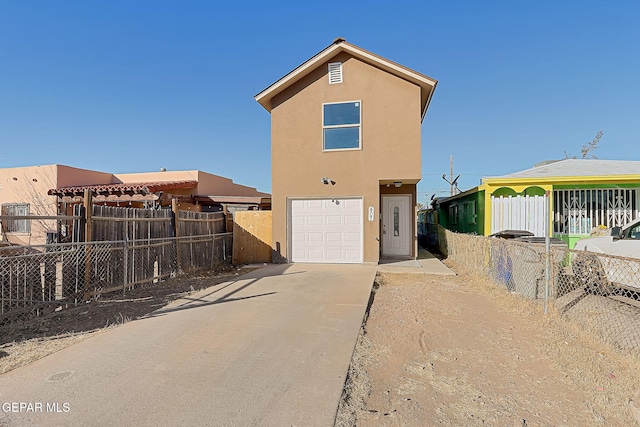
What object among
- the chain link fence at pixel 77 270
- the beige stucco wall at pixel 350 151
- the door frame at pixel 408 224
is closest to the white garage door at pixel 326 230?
the beige stucco wall at pixel 350 151

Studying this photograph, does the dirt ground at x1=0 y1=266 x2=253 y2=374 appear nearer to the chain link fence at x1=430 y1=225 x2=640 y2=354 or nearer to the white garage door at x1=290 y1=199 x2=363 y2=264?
the white garage door at x1=290 y1=199 x2=363 y2=264

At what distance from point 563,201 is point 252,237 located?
11.9 meters

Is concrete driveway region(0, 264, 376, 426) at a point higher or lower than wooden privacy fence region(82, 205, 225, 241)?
lower

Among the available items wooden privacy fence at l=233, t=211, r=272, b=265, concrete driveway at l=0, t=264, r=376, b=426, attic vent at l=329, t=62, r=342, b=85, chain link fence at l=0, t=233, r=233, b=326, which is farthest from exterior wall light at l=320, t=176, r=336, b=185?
concrete driveway at l=0, t=264, r=376, b=426

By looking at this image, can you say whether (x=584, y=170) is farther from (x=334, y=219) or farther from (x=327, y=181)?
(x=327, y=181)

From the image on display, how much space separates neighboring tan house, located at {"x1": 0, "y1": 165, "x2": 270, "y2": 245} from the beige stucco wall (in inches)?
145

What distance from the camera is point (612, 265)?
18.9 feet

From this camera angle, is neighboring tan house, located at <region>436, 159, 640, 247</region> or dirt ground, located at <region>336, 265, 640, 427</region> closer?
dirt ground, located at <region>336, 265, 640, 427</region>

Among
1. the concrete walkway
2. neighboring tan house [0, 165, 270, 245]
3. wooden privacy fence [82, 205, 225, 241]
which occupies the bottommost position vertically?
the concrete walkway

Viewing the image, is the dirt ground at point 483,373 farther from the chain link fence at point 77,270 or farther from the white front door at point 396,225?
the white front door at point 396,225

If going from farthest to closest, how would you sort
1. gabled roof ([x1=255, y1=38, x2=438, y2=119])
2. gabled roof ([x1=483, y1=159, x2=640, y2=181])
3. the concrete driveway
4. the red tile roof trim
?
1. the red tile roof trim
2. gabled roof ([x1=483, y1=159, x2=640, y2=181])
3. gabled roof ([x1=255, y1=38, x2=438, y2=119])
4. the concrete driveway

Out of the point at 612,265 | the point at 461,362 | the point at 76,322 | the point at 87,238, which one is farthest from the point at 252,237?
the point at 612,265

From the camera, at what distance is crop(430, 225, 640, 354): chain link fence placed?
512cm

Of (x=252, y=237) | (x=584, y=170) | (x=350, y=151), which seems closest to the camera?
(x=350, y=151)
